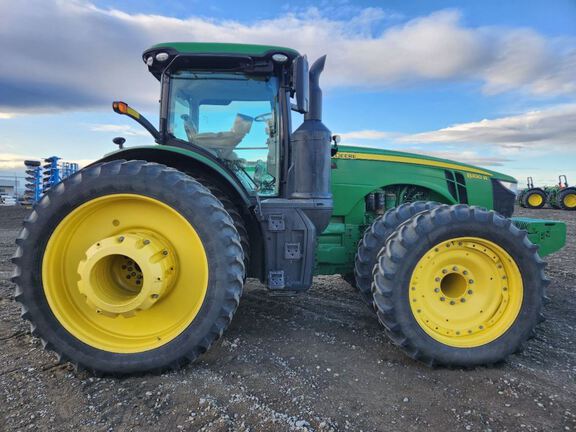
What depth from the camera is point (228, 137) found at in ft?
11.4

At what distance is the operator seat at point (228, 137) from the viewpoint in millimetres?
3467

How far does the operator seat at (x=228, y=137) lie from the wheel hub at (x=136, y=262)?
1053 millimetres

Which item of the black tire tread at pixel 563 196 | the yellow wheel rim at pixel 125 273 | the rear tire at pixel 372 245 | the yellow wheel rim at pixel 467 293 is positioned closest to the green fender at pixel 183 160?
the yellow wheel rim at pixel 125 273

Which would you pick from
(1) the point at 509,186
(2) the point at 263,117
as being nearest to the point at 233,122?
(2) the point at 263,117

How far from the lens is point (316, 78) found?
124 inches

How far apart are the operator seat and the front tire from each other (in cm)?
80

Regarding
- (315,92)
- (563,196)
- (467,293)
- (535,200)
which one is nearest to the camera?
(467,293)

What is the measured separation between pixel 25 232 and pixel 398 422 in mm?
2505

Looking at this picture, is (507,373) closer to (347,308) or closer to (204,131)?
(347,308)

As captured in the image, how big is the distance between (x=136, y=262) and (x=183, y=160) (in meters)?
0.91

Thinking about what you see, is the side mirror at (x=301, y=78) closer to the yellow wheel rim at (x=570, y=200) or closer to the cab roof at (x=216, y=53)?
the cab roof at (x=216, y=53)

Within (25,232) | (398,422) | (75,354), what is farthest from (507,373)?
(25,232)

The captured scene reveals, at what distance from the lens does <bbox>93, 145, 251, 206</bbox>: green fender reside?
3.02 meters

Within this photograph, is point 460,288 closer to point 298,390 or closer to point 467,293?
point 467,293
